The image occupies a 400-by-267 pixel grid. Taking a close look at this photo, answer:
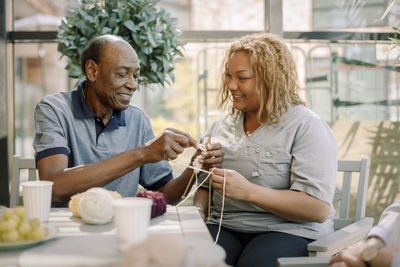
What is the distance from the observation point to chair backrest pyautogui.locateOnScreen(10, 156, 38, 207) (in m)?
2.19

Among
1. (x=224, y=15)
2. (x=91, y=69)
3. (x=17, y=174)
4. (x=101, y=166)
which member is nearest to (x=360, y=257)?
(x=101, y=166)

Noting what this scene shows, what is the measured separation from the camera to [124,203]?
1134 millimetres

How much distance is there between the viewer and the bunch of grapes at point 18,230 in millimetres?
1146

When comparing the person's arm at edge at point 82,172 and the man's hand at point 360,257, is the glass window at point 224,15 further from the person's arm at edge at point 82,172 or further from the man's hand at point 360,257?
the man's hand at point 360,257

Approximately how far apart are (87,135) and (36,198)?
0.81 meters

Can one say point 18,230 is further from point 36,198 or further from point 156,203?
point 156,203

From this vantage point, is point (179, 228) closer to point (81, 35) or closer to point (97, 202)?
point (97, 202)

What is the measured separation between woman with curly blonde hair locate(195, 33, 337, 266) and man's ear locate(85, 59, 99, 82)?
68cm

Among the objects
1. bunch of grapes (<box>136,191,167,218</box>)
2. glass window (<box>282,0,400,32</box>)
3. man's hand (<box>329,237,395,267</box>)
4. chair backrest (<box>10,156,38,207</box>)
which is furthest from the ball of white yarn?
glass window (<box>282,0,400,32</box>)

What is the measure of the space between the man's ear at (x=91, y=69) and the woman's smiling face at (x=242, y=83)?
703 millimetres

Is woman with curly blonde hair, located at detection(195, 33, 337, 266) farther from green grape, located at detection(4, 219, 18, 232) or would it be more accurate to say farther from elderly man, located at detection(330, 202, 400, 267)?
green grape, located at detection(4, 219, 18, 232)

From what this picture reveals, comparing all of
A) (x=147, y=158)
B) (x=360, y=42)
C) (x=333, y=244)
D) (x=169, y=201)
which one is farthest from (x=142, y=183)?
(x=360, y=42)

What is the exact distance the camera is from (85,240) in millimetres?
1226

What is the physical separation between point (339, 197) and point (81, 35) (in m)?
1.79
